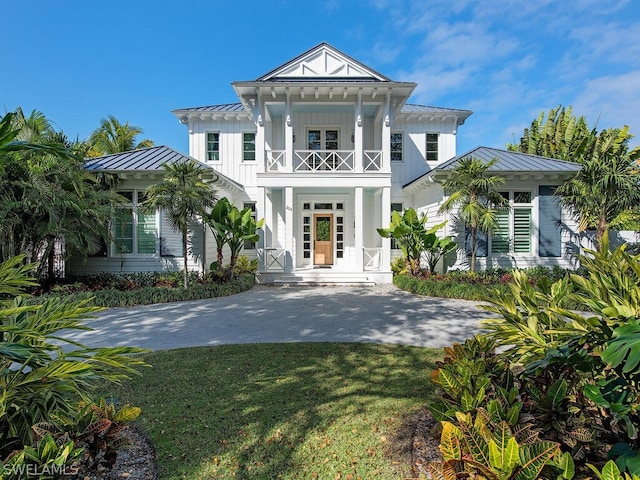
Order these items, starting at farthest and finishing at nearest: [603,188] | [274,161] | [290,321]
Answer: [274,161] → [603,188] → [290,321]

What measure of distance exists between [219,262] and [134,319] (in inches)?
163

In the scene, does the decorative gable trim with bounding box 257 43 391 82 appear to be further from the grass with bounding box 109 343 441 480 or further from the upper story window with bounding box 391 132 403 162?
the grass with bounding box 109 343 441 480

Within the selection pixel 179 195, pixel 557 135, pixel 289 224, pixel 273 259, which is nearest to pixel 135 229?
pixel 179 195

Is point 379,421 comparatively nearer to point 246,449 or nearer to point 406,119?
point 246,449

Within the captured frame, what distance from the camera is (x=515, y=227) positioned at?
12383mm

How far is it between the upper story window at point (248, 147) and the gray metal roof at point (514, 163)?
30.3ft

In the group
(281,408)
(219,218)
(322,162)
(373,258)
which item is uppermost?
(322,162)

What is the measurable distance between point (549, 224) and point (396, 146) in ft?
25.9

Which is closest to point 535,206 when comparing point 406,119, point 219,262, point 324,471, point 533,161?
point 533,161

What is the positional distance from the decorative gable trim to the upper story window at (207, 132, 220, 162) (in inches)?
190

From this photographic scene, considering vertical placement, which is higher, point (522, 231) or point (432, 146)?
point (432, 146)

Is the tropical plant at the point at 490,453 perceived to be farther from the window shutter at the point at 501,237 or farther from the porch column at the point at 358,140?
the porch column at the point at 358,140

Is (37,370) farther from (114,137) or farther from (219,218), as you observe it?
(114,137)

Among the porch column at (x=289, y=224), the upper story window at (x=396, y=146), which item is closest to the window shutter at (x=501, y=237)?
the upper story window at (x=396, y=146)
